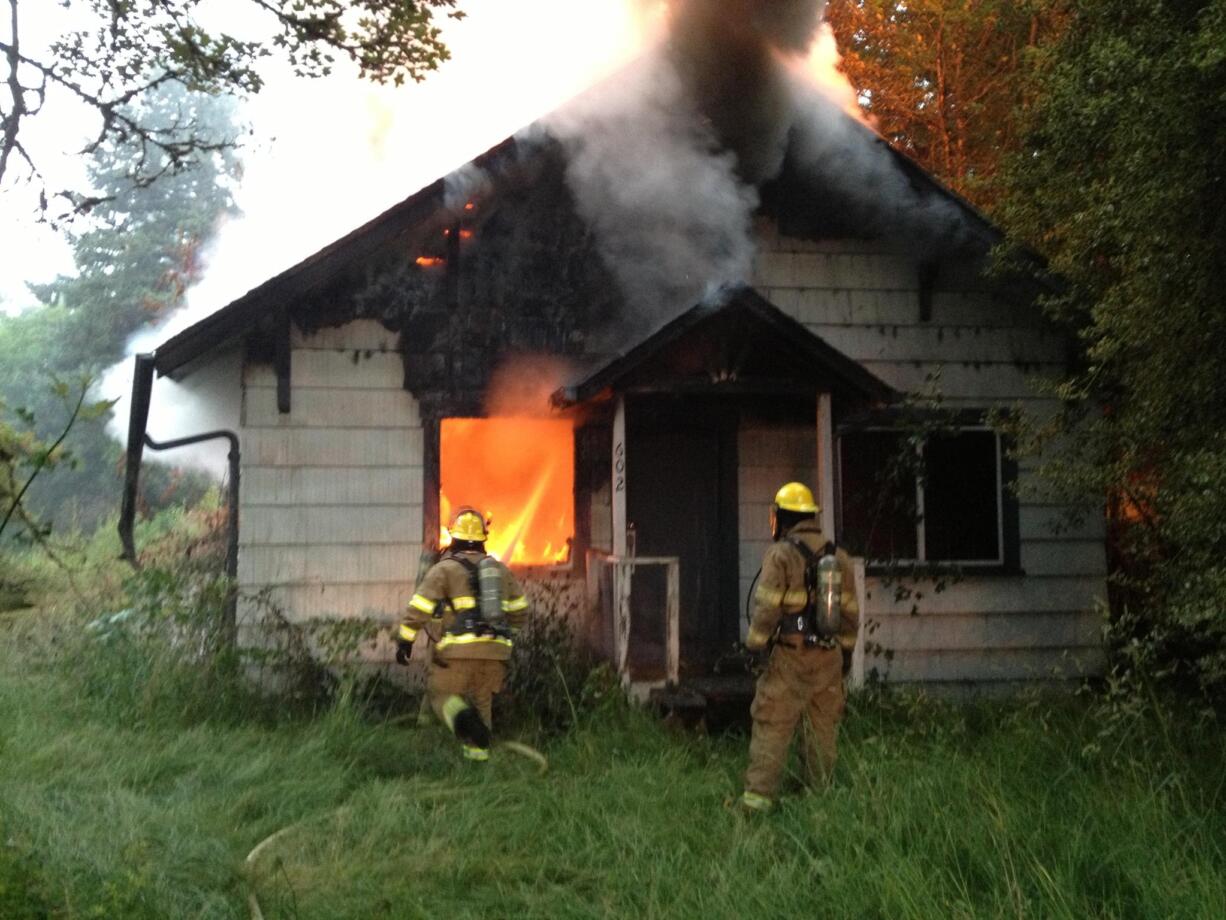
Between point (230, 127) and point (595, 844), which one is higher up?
point (230, 127)

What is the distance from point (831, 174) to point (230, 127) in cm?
4108

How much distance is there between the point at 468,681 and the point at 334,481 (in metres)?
2.12

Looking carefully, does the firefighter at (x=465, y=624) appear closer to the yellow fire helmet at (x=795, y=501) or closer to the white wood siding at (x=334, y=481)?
the white wood siding at (x=334, y=481)

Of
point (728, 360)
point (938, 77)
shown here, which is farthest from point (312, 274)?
point (938, 77)

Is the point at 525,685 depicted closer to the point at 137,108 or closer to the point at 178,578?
the point at 178,578

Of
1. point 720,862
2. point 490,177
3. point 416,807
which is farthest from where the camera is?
point 490,177

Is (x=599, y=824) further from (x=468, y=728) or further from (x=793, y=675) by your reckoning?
(x=468, y=728)

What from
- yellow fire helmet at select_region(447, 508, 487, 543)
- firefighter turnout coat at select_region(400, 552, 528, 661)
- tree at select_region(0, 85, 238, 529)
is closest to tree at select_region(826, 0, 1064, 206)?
yellow fire helmet at select_region(447, 508, 487, 543)

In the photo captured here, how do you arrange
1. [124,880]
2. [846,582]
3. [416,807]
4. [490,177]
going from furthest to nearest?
[490,177] < [846,582] < [416,807] < [124,880]

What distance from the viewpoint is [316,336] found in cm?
880

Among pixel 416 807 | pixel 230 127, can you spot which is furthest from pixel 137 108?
pixel 416 807

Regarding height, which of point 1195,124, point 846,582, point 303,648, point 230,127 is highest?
point 230,127

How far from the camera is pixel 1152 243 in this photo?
5988 mm

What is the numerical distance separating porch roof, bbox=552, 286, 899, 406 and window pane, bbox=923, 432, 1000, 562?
1.42m
